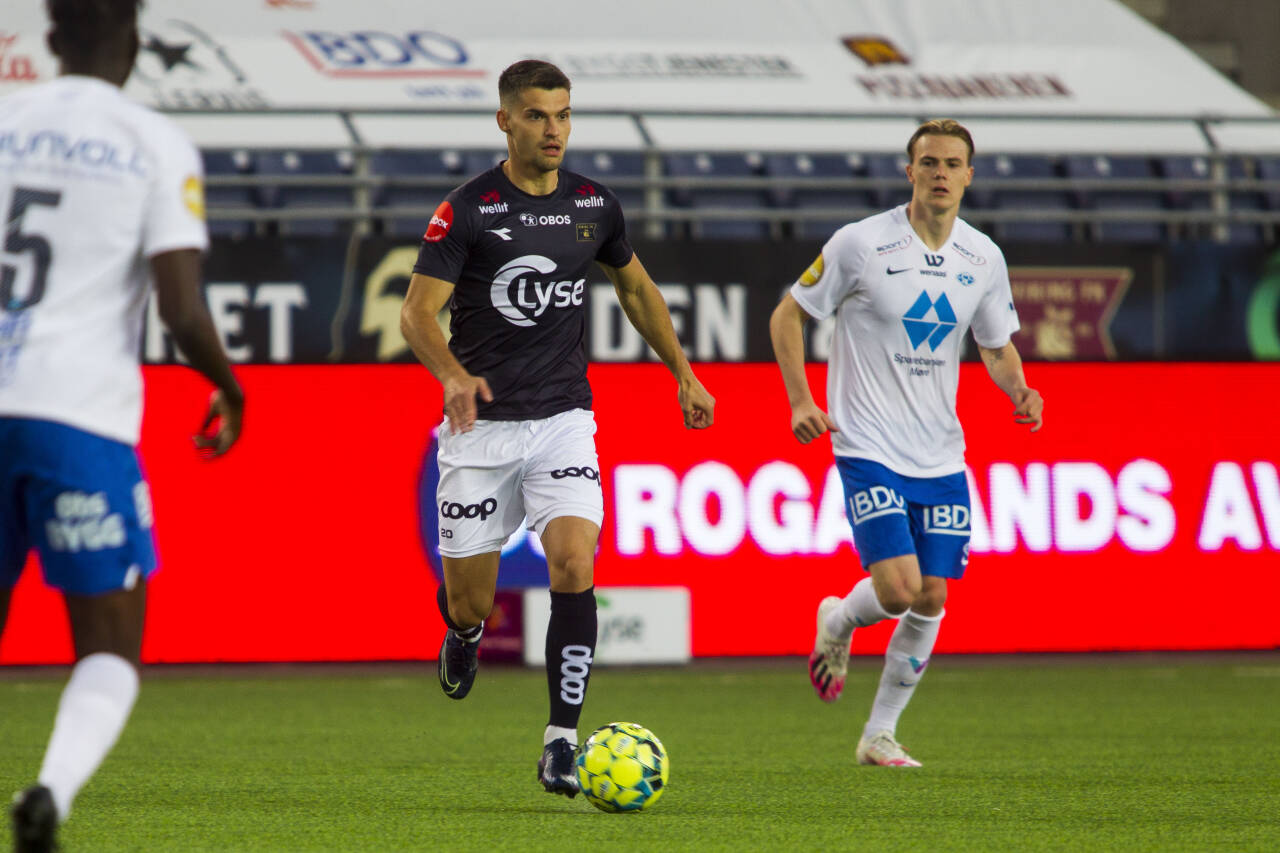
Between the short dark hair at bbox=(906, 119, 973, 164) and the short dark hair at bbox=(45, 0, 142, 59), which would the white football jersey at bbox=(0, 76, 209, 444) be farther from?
the short dark hair at bbox=(906, 119, 973, 164)

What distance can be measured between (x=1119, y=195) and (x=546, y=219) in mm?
12576

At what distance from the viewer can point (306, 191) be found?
16.4m

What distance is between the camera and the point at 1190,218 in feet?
51.5

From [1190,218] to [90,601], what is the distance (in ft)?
42.6

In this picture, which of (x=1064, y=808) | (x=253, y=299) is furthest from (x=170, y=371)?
(x=1064, y=808)

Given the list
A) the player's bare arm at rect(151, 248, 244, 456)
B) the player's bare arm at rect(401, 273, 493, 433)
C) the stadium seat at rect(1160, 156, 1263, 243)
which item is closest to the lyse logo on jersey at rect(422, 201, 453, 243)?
the player's bare arm at rect(401, 273, 493, 433)

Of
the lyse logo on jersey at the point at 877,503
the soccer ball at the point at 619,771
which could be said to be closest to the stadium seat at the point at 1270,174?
the lyse logo on jersey at the point at 877,503

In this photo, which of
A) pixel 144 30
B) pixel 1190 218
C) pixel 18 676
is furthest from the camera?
pixel 144 30

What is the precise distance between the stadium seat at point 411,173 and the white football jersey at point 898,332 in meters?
8.66

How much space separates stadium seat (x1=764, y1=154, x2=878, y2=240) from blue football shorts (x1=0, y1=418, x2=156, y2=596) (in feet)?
42.4

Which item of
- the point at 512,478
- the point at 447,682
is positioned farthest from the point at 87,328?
the point at 447,682

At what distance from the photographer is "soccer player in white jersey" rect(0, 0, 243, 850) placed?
404cm

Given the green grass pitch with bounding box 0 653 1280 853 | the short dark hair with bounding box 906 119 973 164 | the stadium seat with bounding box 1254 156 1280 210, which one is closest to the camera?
the green grass pitch with bounding box 0 653 1280 853

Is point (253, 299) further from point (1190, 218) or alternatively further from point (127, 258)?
point (127, 258)
